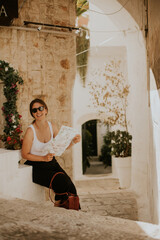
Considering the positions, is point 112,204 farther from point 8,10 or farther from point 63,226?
point 8,10

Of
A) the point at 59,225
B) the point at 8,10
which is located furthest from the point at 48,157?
the point at 8,10

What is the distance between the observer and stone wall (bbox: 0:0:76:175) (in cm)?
514

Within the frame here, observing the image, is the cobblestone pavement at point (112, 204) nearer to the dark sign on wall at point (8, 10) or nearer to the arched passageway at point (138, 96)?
the arched passageway at point (138, 96)

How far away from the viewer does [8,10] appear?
4680 mm

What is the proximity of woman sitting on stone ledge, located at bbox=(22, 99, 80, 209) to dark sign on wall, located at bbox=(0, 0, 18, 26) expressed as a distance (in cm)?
195

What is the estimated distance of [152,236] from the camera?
60.2 inches

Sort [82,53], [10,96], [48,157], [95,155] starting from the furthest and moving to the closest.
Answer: [95,155], [82,53], [10,96], [48,157]

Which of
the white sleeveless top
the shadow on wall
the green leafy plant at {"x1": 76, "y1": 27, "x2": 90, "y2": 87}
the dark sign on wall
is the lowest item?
the shadow on wall

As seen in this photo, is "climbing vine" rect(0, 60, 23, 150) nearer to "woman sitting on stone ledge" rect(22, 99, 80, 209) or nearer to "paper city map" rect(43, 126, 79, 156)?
"woman sitting on stone ledge" rect(22, 99, 80, 209)

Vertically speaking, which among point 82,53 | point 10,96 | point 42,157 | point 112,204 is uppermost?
point 82,53

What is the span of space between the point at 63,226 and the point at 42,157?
184cm

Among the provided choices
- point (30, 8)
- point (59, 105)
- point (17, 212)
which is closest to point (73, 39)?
point (30, 8)

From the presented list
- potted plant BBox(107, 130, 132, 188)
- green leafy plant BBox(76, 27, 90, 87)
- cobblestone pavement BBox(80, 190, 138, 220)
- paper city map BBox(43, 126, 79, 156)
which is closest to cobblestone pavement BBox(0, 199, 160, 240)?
paper city map BBox(43, 126, 79, 156)

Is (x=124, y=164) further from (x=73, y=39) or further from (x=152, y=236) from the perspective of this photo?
(x=152, y=236)
